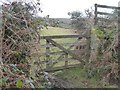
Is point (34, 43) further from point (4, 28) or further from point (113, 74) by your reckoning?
point (113, 74)

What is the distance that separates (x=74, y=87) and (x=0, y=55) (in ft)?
10.9

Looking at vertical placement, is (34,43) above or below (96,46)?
above

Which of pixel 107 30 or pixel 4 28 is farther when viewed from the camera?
pixel 107 30

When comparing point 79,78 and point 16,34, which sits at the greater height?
point 16,34

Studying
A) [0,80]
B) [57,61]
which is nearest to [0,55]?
[0,80]

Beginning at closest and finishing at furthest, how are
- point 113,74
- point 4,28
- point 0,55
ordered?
point 0,55 → point 4,28 → point 113,74

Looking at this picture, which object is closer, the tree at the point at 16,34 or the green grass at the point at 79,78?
the tree at the point at 16,34

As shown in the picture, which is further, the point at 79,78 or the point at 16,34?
the point at 79,78

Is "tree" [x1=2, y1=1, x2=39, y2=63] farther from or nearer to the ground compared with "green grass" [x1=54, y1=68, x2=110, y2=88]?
farther from the ground

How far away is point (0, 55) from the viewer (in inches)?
115

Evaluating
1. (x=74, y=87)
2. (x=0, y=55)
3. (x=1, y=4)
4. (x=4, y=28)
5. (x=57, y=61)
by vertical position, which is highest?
(x=1, y=4)

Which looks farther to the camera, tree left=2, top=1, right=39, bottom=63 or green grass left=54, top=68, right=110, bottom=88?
green grass left=54, top=68, right=110, bottom=88

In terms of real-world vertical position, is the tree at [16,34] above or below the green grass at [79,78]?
above

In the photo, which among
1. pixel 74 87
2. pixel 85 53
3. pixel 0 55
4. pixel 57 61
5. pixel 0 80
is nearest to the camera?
pixel 0 80
